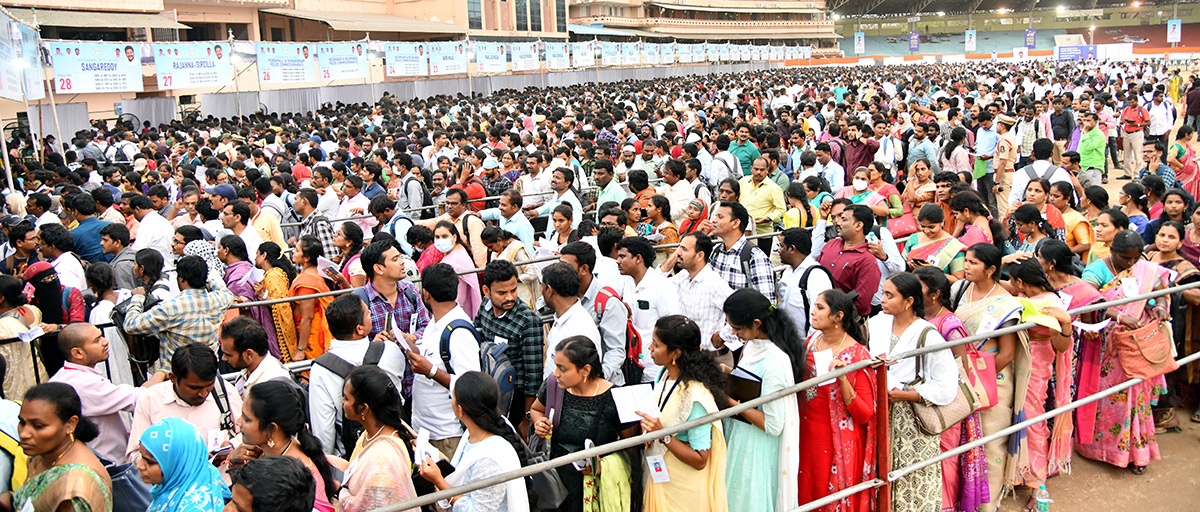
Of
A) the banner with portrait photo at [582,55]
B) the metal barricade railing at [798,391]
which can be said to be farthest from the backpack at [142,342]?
the banner with portrait photo at [582,55]

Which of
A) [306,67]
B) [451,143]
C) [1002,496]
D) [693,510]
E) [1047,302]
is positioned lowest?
[1002,496]

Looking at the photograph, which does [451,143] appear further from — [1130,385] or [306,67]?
[1130,385]

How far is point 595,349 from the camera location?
3.42m

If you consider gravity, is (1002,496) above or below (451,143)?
below

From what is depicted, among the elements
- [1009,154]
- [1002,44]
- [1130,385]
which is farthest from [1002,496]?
[1002,44]

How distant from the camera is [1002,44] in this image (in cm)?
7419

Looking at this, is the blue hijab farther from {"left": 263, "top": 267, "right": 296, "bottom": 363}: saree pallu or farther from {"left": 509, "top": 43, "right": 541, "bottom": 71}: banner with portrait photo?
{"left": 509, "top": 43, "right": 541, "bottom": 71}: banner with portrait photo

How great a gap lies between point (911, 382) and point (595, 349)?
1.49m

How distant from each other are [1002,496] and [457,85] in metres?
24.8

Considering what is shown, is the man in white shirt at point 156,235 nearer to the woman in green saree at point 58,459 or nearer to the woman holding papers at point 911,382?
the woman in green saree at point 58,459

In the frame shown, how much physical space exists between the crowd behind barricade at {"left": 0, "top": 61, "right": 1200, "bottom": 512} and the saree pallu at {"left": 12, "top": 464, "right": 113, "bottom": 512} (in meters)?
0.01

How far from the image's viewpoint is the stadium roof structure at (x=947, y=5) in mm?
76750

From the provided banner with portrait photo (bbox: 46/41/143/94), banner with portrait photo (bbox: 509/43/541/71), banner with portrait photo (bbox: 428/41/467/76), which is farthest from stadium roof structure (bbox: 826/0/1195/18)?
banner with portrait photo (bbox: 46/41/143/94)

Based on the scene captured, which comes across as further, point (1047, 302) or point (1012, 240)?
point (1012, 240)
